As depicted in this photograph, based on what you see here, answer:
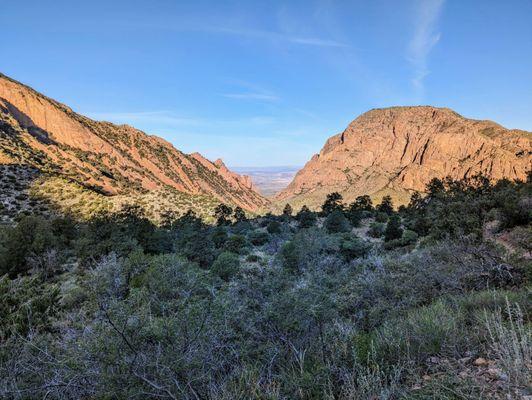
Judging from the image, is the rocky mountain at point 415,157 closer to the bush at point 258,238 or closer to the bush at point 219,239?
the bush at point 258,238

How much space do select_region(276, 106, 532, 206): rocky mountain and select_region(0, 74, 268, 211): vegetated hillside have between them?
5148 cm

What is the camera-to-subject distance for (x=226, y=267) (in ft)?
78.7

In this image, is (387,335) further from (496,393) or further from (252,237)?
(252,237)

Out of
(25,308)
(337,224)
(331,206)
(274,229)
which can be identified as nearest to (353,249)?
(337,224)

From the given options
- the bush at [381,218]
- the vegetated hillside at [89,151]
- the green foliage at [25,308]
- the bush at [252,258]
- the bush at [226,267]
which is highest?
the vegetated hillside at [89,151]

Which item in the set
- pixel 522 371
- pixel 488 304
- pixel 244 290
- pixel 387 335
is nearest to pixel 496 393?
pixel 522 371

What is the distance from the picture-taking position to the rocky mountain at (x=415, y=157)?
13225 centimetres

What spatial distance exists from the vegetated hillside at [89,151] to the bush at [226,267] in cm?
4752

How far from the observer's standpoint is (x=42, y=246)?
26.5 meters

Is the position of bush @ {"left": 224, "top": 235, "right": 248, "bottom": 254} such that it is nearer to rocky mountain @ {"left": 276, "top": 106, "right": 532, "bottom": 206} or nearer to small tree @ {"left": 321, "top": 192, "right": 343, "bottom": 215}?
small tree @ {"left": 321, "top": 192, "right": 343, "bottom": 215}

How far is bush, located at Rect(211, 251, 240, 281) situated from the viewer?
23267mm

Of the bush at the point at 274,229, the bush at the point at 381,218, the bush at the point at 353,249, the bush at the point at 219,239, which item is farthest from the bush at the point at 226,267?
the bush at the point at 381,218

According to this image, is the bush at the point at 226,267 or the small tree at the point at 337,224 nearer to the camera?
the bush at the point at 226,267

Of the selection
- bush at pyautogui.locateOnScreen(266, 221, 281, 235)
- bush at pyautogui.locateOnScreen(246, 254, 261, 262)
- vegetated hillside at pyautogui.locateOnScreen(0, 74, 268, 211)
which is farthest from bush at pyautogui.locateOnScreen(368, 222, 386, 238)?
vegetated hillside at pyautogui.locateOnScreen(0, 74, 268, 211)
